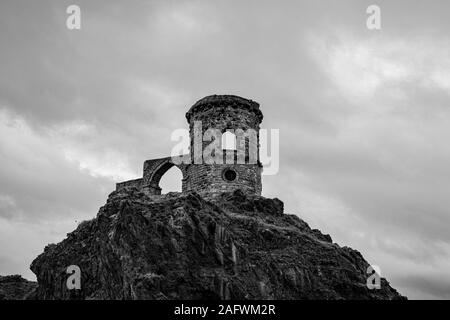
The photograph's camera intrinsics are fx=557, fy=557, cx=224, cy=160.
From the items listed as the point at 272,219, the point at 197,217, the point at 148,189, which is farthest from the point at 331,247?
the point at 148,189

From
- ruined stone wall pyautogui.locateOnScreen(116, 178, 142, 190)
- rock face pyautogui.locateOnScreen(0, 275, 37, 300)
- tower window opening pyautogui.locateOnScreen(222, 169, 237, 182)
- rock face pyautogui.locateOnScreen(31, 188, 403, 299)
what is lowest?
rock face pyautogui.locateOnScreen(0, 275, 37, 300)

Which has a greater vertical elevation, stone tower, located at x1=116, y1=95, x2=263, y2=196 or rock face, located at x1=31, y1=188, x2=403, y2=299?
stone tower, located at x1=116, y1=95, x2=263, y2=196

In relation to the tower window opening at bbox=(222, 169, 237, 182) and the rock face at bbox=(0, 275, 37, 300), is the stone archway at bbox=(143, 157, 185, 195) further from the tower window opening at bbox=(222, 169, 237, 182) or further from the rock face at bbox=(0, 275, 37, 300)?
the rock face at bbox=(0, 275, 37, 300)

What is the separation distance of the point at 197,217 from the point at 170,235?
174 cm

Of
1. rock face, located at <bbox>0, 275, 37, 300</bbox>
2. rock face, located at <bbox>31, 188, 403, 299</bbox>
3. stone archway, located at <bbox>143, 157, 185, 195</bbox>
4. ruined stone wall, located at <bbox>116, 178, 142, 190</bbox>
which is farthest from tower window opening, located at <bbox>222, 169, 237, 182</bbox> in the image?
rock face, located at <bbox>0, 275, 37, 300</bbox>

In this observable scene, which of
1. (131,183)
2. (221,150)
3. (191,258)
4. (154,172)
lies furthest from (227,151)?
(191,258)

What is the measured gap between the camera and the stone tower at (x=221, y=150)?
34.7 meters

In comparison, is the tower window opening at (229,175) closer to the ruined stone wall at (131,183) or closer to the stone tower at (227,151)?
the stone tower at (227,151)

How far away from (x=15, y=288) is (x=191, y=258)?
511 inches

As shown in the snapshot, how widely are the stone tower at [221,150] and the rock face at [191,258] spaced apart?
179 inches

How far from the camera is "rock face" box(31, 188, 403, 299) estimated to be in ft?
80.0

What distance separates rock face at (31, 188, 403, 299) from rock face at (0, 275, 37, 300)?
8.54 ft

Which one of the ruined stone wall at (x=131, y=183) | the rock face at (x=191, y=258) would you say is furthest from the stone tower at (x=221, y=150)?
the rock face at (x=191, y=258)
